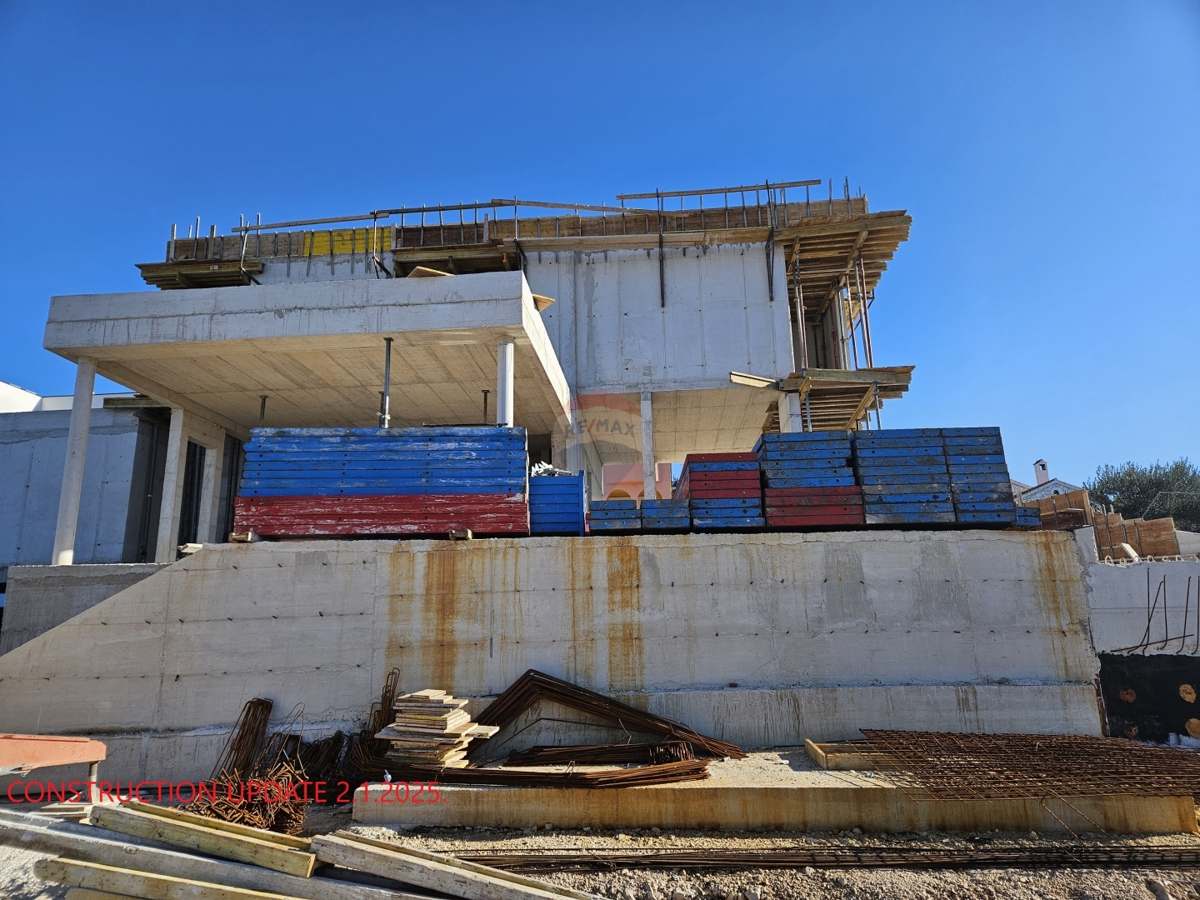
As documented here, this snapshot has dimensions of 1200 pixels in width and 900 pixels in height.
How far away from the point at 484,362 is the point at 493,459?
3.39m

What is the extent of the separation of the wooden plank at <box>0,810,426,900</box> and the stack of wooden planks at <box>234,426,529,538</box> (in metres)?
6.36

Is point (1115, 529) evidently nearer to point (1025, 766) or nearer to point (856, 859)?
point (1025, 766)

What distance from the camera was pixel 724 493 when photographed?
12773 mm

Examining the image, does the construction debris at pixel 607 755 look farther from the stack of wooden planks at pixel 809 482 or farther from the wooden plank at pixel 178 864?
the stack of wooden planks at pixel 809 482

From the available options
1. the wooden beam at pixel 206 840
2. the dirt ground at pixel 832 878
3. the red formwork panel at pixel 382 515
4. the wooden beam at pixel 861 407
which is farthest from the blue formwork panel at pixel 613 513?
the wooden beam at pixel 861 407

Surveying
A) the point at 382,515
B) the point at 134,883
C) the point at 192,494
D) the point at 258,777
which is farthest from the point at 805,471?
the point at 192,494

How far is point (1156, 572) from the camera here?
1614 centimetres

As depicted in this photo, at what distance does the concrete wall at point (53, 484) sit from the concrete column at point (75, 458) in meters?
5.12

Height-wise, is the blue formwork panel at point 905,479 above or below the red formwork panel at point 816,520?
above

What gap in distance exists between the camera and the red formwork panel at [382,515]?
12.2 meters

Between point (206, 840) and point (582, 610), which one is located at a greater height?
point (582, 610)

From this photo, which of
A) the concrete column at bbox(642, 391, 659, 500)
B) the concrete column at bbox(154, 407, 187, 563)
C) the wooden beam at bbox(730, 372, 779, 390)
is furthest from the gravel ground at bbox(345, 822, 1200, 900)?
the concrete column at bbox(154, 407, 187, 563)

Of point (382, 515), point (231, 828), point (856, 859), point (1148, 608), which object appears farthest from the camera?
point (1148, 608)

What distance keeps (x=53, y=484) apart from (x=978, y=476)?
75.6 feet
